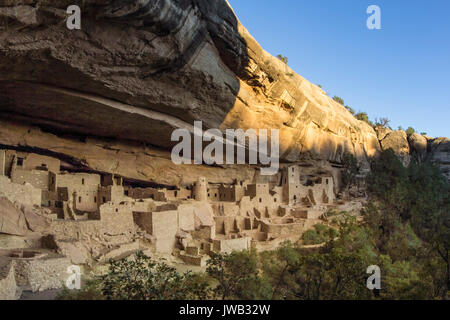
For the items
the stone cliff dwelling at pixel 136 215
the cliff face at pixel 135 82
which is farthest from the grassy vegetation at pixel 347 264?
the cliff face at pixel 135 82

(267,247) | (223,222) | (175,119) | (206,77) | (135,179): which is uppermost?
(206,77)

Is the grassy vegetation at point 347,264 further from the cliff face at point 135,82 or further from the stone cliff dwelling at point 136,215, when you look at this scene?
the cliff face at point 135,82

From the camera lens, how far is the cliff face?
1081 centimetres

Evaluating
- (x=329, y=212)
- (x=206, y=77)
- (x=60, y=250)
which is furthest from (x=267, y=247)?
(x=60, y=250)

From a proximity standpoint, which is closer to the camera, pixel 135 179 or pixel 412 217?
pixel 135 179

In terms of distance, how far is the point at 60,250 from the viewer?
37.3 feet

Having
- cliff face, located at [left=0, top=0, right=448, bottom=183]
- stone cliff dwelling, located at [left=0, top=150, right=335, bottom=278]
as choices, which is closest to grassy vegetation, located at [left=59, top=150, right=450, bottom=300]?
stone cliff dwelling, located at [left=0, top=150, right=335, bottom=278]

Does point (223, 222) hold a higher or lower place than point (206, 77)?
lower

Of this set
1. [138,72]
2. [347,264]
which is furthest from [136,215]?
[347,264]

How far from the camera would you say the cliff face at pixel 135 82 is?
10.8 meters

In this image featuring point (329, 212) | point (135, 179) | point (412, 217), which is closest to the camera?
point (135, 179)

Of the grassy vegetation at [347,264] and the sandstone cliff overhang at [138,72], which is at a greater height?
the sandstone cliff overhang at [138,72]
